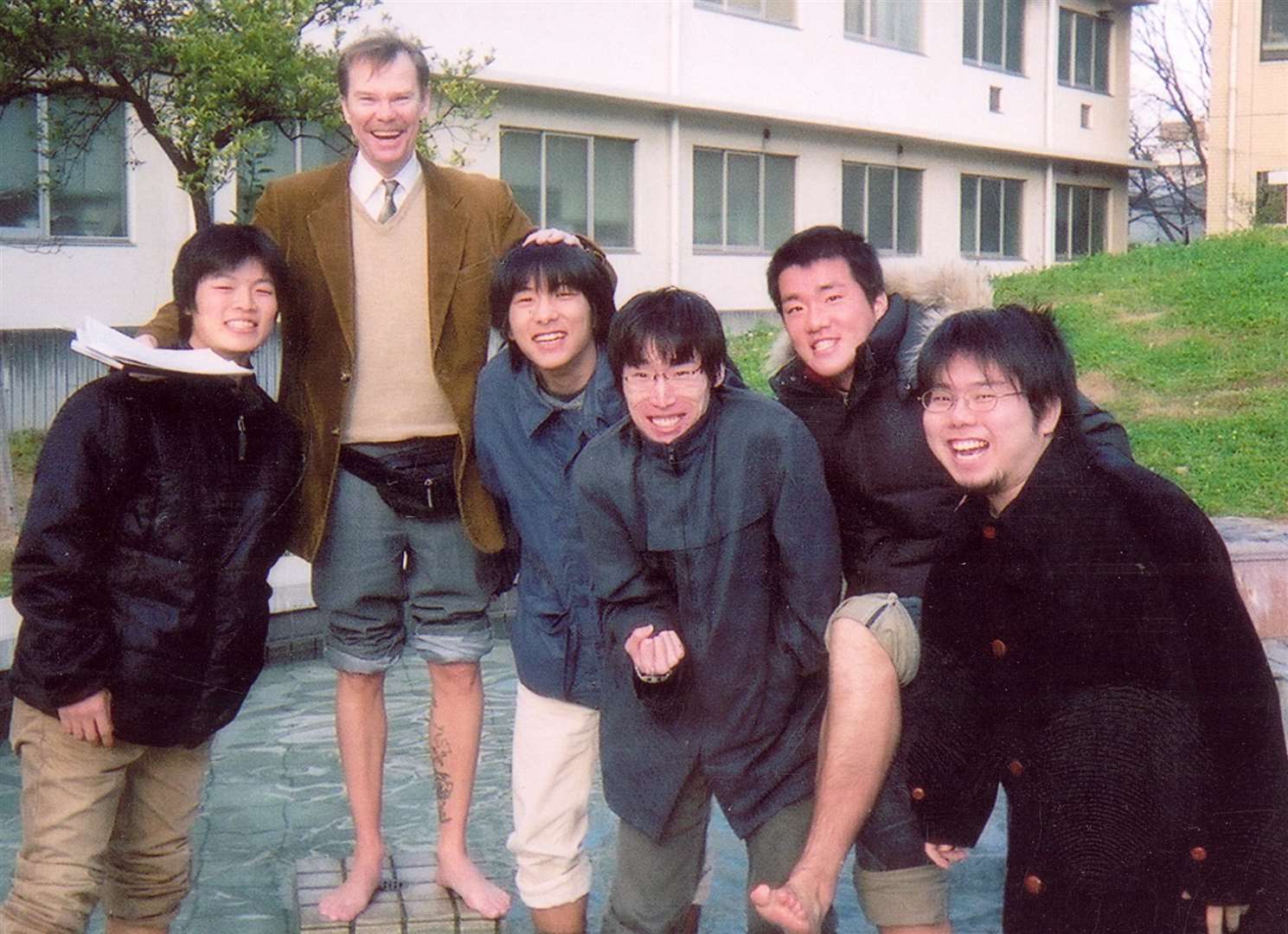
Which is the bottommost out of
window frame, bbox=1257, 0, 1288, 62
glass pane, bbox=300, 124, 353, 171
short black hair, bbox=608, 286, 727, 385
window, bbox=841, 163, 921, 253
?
short black hair, bbox=608, 286, 727, 385

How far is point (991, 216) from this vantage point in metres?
23.8

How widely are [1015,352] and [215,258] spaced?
5.59 ft

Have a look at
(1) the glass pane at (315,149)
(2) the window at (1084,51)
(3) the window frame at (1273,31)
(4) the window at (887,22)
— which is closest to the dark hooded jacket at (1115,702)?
(1) the glass pane at (315,149)

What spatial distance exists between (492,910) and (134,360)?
148 centimetres

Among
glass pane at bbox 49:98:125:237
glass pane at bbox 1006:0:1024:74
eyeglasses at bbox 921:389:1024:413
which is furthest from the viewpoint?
glass pane at bbox 1006:0:1024:74

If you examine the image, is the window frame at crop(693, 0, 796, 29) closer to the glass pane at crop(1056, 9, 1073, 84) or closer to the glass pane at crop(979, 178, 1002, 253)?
the glass pane at crop(979, 178, 1002, 253)

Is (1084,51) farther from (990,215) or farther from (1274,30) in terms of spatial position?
(990,215)

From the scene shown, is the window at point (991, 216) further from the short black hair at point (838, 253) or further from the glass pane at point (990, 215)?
the short black hair at point (838, 253)

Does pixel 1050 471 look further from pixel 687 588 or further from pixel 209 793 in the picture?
pixel 209 793

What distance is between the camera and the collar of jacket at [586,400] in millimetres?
3289

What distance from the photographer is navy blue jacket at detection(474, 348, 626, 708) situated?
3.31 metres

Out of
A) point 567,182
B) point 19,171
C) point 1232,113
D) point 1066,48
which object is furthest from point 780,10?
point 19,171

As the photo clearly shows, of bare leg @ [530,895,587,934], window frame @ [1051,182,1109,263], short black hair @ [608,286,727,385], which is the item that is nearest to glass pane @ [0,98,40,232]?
bare leg @ [530,895,587,934]

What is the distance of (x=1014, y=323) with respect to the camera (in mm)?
2543
